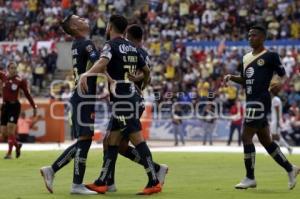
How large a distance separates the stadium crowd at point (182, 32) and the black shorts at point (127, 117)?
20.2 metres

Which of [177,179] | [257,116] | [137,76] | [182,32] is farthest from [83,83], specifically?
[182,32]

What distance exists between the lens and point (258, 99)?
13.0m

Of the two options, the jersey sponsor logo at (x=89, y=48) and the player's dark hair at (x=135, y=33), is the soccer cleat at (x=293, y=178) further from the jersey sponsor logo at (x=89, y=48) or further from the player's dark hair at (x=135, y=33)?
the jersey sponsor logo at (x=89, y=48)

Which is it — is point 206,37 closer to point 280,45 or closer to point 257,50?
point 280,45

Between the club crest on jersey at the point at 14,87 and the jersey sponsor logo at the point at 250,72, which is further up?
the jersey sponsor logo at the point at 250,72

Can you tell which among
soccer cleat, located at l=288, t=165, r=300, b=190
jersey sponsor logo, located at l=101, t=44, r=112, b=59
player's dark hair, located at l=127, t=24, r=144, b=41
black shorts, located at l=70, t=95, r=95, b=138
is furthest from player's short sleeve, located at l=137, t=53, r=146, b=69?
soccer cleat, located at l=288, t=165, r=300, b=190

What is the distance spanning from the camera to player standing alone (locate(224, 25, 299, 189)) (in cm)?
1295

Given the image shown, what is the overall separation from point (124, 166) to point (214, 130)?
1713 cm

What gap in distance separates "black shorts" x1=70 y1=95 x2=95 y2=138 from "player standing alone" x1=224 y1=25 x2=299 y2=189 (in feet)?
7.81

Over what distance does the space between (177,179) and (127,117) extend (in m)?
3.27

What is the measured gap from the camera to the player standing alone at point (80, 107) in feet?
39.3

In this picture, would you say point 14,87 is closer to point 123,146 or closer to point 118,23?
point 123,146

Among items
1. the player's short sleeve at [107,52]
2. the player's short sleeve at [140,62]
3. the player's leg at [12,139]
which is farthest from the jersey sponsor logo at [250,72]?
the player's leg at [12,139]

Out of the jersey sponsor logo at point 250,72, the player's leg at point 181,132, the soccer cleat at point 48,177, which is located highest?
the jersey sponsor logo at point 250,72
